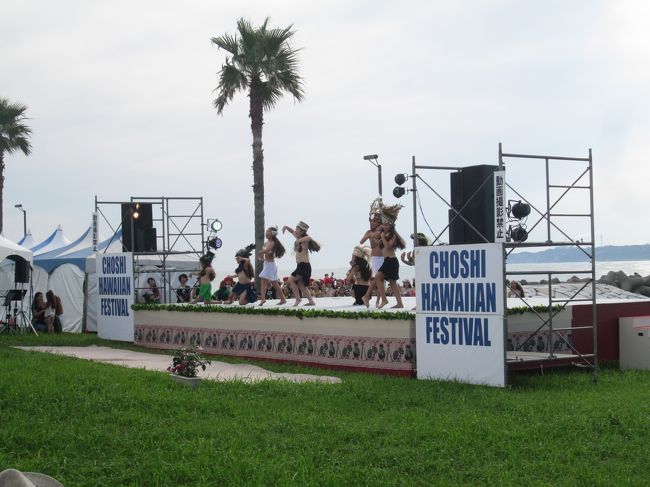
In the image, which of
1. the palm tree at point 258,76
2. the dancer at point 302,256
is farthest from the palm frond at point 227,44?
the dancer at point 302,256

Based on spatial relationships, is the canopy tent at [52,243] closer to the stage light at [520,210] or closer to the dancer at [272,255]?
the dancer at [272,255]

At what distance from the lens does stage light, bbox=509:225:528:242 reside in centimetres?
1309

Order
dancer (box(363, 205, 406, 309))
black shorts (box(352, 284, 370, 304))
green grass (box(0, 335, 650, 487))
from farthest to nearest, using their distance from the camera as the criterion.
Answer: black shorts (box(352, 284, 370, 304))
dancer (box(363, 205, 406, 309))
green grass (box(0, 335, 650, 487))

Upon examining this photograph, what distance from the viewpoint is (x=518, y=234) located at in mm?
13109

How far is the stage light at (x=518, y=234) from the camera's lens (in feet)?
42.9

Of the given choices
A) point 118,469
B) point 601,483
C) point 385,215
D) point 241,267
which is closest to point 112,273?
point 241,267

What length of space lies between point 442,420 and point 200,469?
2970 mm

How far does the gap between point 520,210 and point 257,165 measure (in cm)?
1936

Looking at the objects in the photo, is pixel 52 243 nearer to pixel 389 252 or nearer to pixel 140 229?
pixel 140 229

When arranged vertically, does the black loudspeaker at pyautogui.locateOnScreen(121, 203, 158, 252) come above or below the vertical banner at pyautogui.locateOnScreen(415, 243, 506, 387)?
above

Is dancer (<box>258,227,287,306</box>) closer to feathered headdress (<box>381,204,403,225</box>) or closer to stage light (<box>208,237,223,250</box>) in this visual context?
feathered headdress (<box>381,204,403,225</box>)

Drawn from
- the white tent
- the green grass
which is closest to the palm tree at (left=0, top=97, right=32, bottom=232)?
the white tent

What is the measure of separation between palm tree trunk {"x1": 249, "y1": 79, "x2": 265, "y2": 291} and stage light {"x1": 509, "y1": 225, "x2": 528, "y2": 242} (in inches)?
728

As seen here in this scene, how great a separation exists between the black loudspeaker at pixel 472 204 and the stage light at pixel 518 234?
47 cm
